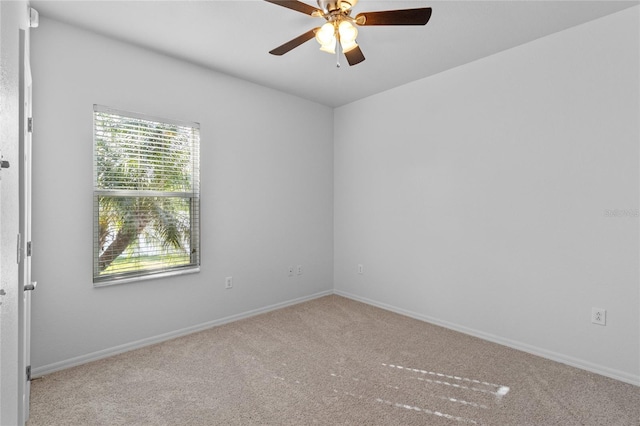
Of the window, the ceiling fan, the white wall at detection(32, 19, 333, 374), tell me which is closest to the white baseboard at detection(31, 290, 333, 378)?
the white wall at detection(32, 19, 333, 374)

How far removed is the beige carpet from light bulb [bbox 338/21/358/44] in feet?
7.61

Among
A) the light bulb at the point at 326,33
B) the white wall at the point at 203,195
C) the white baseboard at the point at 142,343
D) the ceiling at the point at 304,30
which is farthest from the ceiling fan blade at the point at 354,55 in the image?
the white baseboard at the point at 142,343

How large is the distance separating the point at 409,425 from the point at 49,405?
7.33ft

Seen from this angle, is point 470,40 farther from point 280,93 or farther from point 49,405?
point 49,405

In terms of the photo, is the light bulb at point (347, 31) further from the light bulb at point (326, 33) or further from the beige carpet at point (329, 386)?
the beige carpet at point (329, 386)

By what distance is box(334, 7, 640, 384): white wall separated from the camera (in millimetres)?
2426

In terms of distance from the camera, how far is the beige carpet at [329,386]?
198 cm

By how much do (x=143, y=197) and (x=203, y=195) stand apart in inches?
22.2

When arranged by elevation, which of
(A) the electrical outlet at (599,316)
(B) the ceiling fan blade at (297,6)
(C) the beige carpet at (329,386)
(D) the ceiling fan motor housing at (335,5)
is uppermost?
(D) the ceiling fan motor housing at (335,5)

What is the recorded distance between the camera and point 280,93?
401 cm

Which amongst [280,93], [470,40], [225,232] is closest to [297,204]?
[225,232]

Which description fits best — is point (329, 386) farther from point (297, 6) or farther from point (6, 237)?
point (297, 6)

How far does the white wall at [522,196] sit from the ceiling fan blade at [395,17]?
156 centimetres

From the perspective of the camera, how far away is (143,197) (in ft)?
9.68
